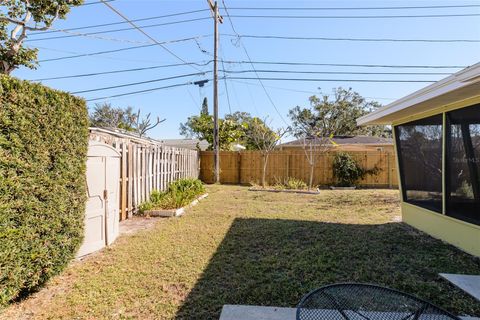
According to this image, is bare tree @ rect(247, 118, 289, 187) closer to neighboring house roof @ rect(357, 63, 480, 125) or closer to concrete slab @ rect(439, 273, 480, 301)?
neighboring house roof @ rect(357, 63, 480, 125)

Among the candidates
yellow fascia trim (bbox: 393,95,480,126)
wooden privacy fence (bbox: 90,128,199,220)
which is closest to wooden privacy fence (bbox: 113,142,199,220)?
wooden privacy fence (bbox: 90,128,199,220)

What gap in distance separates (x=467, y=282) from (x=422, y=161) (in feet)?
8.48

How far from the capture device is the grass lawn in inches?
101

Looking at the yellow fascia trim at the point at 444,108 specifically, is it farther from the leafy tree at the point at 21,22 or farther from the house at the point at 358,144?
the house at the point at 358,144

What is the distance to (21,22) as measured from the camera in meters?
8.73

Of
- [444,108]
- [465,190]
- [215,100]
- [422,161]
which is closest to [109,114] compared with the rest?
[215,100]

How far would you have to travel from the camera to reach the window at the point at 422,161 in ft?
15.0

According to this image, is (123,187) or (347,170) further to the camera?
(347,170)

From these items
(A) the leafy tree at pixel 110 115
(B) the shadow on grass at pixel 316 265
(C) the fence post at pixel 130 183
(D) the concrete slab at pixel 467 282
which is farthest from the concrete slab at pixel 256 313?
(A) the leafy tree at pixel 110 115

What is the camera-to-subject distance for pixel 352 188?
12.3 metres

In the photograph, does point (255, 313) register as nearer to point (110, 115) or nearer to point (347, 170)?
point (347, 170)

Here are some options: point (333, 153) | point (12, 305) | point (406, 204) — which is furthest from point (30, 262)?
point (333, 153)

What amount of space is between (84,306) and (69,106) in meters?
2.12

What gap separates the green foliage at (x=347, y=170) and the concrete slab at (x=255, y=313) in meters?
11.3
